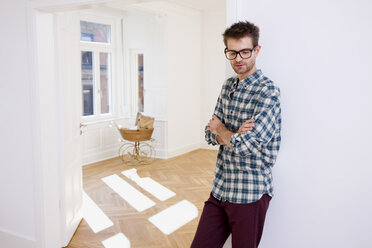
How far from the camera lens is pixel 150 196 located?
4969 millimetres

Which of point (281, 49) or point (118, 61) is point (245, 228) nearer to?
point (281, 49)

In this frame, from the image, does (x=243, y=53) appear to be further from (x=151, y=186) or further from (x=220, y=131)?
(x=151, y=186)

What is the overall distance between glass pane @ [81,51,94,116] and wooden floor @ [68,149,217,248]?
1.16 meters

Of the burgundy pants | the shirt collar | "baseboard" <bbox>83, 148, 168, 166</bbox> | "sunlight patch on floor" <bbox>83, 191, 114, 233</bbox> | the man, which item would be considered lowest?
"sunlight patch on floor" <bbox>83, 191, 114, 233</bbox>

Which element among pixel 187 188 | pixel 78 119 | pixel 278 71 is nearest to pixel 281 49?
pixel 278 71

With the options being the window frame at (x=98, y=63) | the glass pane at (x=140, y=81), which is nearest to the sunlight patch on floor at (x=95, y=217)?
the window frame at (x=98, y=63)

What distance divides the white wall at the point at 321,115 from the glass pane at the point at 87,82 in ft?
18.1

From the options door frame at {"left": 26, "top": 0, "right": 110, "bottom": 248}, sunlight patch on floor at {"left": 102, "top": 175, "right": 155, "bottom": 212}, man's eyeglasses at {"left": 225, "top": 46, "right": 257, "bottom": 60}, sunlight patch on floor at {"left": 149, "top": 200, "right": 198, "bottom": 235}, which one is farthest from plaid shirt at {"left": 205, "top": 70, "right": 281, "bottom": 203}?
sunlight patch on floor at {"left": 102, "top": 175, "right": 155, "bottom": 212}

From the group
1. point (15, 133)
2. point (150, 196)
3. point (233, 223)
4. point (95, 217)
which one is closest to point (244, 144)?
point (233, 223)

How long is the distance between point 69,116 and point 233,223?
90.5 inches

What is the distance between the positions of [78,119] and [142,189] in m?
1.83

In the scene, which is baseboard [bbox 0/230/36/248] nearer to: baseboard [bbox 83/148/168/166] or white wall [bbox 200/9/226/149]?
baseboard [bbox 83/148/168/166]

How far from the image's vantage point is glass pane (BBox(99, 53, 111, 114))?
737 centimetres

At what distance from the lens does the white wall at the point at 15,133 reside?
3.17 m
